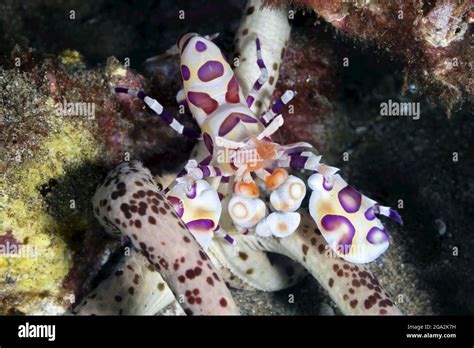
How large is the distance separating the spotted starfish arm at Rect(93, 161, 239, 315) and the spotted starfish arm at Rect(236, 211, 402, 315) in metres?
1.10

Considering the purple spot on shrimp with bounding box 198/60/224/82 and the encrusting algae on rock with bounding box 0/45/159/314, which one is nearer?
the encrusting algae on rock with bounding box 0/45/159/314

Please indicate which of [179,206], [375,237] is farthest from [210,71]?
[375,237]

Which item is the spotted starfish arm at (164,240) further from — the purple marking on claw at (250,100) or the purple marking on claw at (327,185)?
the purple marking on claw at (250,100)

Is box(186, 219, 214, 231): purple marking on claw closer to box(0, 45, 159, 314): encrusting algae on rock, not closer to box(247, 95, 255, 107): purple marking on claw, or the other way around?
box(0, 45, 159, 314): encrusting algae on rock

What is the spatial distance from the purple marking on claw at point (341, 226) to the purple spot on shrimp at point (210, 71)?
57.1 inches

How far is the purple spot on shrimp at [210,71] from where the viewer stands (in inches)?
168

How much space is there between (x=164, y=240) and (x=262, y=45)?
7.62ft

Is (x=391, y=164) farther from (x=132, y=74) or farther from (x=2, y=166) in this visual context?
(x=2, y=166)

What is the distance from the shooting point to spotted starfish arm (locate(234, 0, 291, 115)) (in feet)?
15.9

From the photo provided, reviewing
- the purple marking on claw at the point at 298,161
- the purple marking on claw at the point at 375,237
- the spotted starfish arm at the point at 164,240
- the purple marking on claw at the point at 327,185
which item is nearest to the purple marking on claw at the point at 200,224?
the spotted starfish arm at the point at 164,240

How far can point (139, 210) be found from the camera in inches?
138

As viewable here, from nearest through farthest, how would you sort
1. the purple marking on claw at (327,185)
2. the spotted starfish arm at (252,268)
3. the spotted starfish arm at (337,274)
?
the purple marking on claw at (327,185), the spotted starfish arm at (337,274), the spotted starfish arm at (252,268)

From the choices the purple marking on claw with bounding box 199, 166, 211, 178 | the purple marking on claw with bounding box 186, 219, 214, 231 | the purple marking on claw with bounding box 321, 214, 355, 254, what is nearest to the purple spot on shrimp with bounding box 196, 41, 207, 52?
the purple marking on claw with bounding box 199, 166, 211, 178
